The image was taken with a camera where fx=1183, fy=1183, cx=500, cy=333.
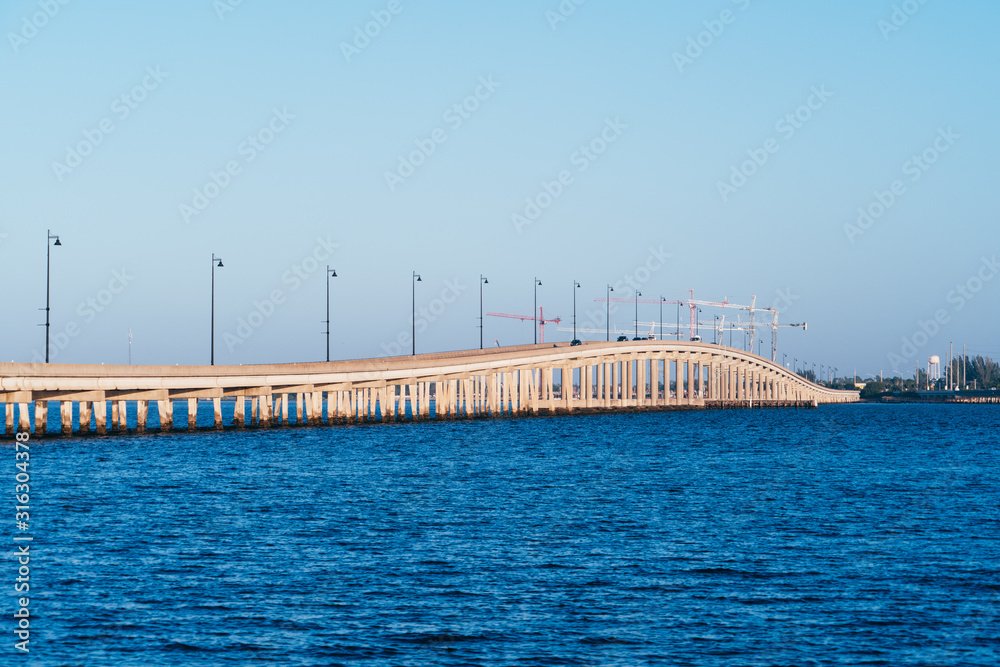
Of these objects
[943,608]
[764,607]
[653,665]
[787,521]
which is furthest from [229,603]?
[787,521]

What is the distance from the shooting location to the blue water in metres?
20.7

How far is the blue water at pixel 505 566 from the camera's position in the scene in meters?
20.7

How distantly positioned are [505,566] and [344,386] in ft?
254

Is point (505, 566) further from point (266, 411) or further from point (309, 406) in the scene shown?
point (309, 406)

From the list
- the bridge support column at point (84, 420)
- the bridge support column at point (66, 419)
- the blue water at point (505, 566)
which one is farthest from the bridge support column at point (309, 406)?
the blue water at point (505, 566)

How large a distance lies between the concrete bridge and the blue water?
20776 mm

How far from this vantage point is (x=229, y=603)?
77.8 feet

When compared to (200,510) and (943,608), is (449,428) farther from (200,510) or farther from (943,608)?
(943,608)

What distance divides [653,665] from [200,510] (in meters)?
22.9

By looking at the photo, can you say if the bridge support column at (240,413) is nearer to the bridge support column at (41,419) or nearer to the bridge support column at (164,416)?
the bridge support column at (164,416)

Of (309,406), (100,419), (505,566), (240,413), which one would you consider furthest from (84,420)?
(505,566)

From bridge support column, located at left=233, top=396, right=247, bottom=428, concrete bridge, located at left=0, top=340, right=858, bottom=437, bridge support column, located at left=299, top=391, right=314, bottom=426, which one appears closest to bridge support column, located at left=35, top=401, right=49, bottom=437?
concrete bridge, located at left=0, top=340, right=858, bottom=437

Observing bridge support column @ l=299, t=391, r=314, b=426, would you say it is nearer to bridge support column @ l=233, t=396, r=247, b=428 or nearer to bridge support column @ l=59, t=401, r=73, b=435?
bridge support column @ l=233, t=396, r=247, b=428

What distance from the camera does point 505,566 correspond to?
92.9ft
